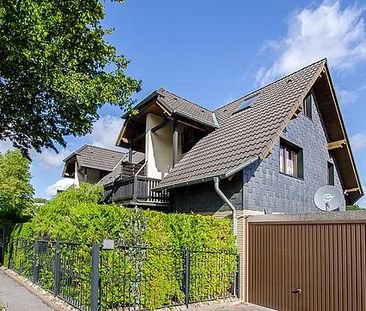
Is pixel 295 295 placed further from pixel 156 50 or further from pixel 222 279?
pixel 156 50

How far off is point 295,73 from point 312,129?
2514 millimetres

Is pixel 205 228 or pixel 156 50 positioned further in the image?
pixel 156 50

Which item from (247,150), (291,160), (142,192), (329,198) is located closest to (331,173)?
(291,160)

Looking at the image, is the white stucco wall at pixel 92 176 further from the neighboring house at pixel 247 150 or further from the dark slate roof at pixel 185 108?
the dark slate roof at pixel 185 108

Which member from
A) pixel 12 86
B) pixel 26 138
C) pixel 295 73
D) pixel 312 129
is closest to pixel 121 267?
pixel 12 86

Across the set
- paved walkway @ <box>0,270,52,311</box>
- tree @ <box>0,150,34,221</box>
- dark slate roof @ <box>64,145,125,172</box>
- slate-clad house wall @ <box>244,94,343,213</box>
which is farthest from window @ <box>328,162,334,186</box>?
tree @ <box>0,150,34,221</box>

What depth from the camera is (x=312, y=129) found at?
15.0 meters

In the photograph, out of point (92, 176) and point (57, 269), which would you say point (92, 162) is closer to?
point (92, 176)

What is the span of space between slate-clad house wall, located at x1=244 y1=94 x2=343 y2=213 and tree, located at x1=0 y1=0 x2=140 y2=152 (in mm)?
5918

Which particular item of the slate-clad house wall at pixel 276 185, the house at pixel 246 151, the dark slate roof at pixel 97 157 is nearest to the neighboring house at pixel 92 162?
the dark slate roof at pixel 97 157

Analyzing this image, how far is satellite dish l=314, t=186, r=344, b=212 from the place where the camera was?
10.2 metres

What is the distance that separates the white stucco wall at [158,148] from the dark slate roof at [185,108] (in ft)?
3.38

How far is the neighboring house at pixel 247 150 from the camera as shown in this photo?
440 inches

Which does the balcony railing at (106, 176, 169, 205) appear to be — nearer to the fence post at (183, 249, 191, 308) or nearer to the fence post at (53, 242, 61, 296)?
the fence post at (53, 242, 61, 296)
